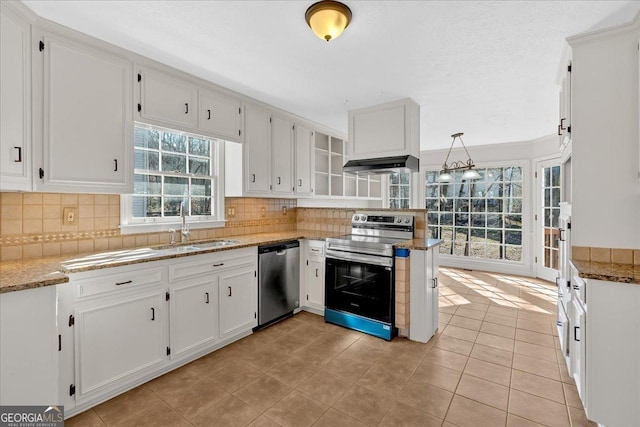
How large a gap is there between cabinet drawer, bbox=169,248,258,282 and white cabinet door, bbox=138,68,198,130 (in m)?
1.19

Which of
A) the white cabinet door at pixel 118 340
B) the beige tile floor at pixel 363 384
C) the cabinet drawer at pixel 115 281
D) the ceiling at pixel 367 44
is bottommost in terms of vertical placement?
the beige tile floor at pixel 363 384

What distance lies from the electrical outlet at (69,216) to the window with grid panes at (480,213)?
16.6 ft

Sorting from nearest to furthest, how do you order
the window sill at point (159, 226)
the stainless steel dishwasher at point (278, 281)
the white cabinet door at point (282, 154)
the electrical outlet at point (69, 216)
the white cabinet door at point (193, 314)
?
the electrical outlet at point (69, 216), the white cabinet door at point (193, 314), the window sill at point (159, 226), the stainless steel dishwasher at point (278, 281), the white cabinet door at point (282, 154)

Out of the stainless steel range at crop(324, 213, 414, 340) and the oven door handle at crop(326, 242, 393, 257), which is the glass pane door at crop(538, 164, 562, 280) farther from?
the oven door handle at crop(326, 242, 393, 257)

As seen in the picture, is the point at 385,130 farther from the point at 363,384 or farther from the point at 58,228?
the point at 58,228

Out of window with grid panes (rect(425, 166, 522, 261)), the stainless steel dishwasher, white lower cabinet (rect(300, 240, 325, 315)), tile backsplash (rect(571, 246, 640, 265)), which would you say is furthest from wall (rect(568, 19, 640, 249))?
window with grid panes (rect(425, 166, 522, 261))

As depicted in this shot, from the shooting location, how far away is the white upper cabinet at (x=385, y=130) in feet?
10.8

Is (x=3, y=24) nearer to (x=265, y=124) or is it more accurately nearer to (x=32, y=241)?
(x=32, y=241)

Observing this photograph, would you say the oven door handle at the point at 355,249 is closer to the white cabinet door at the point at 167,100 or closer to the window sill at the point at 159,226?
the window sill at the point at 159,226

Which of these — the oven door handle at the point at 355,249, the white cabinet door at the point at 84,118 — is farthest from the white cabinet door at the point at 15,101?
the oven door handle at the point at 355,249

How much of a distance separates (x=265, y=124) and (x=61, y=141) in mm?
1938

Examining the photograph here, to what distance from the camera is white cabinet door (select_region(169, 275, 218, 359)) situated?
2.33 metres

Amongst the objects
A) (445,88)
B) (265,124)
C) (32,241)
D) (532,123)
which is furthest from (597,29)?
(32,241)

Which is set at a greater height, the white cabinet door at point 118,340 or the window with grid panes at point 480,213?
the window with grid panes at point 480,213
